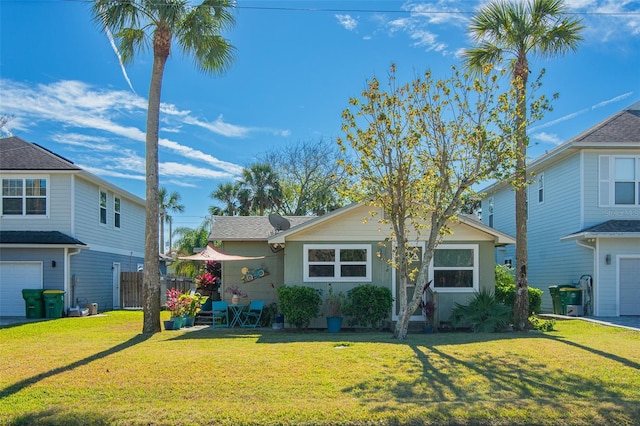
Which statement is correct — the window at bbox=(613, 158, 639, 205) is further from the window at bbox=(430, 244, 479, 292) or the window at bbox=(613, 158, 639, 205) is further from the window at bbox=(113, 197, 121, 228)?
the window at bbox=(113, 197, 121, 228)

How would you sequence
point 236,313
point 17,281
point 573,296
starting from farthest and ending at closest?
point 17,281, point 573,296, point 236,313

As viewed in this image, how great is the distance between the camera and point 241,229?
17.0 metres

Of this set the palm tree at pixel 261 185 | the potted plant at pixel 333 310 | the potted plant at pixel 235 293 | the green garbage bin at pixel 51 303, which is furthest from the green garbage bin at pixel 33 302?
the palm tree at pixel 261 185

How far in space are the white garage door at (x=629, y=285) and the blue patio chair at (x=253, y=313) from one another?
37.3ft

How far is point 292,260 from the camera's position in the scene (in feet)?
47.5

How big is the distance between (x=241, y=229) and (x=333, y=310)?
4.72m

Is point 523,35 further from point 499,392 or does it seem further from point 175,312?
point 175,312

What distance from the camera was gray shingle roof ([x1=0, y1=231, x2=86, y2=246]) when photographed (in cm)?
1781

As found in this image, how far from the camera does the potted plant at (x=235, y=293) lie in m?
15.7

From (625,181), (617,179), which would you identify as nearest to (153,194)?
(617,179)

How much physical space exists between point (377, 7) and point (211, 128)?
41.3ft

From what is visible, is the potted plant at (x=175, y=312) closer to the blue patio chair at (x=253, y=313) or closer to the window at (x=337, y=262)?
the blue patio chair at (x=253, y=313)

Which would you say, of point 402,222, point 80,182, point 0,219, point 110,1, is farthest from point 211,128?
point 402,222

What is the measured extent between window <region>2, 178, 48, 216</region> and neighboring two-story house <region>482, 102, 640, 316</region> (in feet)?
51.3
